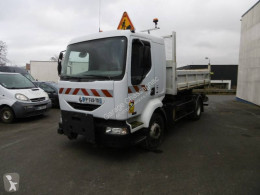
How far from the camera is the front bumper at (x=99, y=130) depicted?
10.8 feet

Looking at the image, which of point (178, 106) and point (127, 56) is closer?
point (127, 56)

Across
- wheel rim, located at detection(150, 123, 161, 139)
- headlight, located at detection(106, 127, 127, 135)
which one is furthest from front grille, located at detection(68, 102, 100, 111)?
wheel rim, located at detection(150, 123, 161, 139)

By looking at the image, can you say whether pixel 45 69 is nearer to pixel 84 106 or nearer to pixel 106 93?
pixel 84 106

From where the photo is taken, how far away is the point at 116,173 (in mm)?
3146

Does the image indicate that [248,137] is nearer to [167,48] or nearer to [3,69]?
[167,48]

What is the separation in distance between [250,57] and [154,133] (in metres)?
10.3

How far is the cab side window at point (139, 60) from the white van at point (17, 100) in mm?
4853

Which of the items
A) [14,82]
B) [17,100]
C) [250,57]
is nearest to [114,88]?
[17,100]

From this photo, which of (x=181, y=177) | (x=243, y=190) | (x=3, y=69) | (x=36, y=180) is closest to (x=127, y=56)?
(x=181, y=177)

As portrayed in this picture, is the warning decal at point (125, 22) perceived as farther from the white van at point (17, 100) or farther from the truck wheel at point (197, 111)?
the white van at point (17, 100)

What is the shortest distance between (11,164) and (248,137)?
5.84 m

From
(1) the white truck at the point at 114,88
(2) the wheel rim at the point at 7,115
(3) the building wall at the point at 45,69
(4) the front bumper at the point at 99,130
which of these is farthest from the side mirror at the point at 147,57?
Result: (3) the building wall at the point at 45,69

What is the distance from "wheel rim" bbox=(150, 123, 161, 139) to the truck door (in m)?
0.61

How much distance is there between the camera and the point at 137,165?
3432 millimetres
